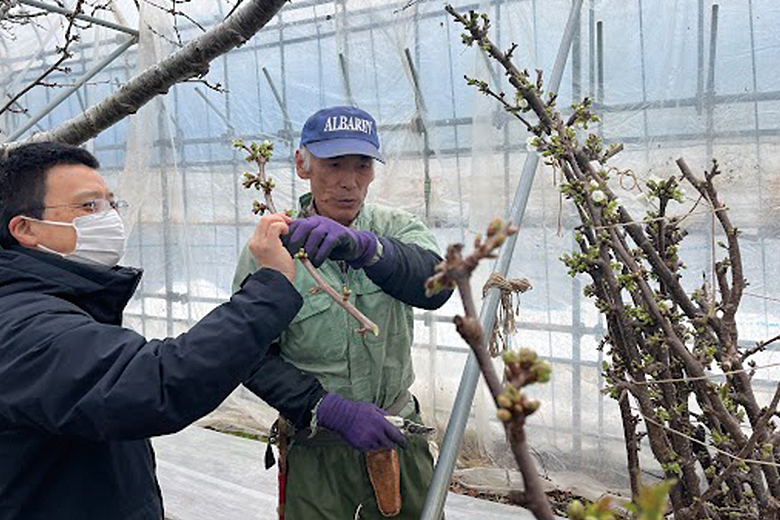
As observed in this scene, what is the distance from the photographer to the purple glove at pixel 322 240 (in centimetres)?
149

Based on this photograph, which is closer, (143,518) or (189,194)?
(143,518)

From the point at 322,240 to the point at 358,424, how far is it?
1.55 feet

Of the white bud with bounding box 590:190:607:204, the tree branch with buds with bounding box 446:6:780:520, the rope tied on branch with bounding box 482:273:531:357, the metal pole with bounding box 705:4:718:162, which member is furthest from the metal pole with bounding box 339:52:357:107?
the white bud with bounding box 590:190:607:204

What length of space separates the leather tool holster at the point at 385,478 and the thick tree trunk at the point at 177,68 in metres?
1.08

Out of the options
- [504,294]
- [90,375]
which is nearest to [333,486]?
[504,294]

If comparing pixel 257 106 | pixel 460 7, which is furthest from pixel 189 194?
pixel 460 7

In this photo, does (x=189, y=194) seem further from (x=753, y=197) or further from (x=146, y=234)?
(x=753, y=197)

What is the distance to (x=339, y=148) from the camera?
1.79 metres

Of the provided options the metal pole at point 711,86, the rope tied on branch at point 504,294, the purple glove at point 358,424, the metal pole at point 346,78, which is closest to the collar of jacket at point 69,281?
the purple glove at point 358,424

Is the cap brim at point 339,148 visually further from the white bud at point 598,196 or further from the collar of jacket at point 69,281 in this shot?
the white bud at point 598,196

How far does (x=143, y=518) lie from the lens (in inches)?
58.1

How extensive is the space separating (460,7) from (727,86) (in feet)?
5.75

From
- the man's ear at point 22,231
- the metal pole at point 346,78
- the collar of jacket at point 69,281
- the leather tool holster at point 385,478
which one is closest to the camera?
the collar of jacket at point 69,281

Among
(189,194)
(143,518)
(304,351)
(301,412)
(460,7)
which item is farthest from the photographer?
(189,194)
